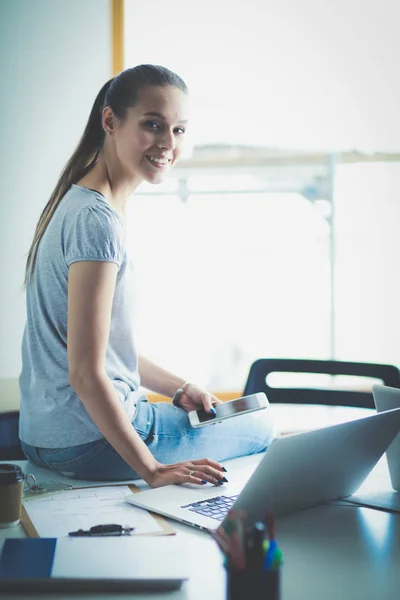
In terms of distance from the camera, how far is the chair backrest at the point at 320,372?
6.14ft

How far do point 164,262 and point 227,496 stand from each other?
3.65m

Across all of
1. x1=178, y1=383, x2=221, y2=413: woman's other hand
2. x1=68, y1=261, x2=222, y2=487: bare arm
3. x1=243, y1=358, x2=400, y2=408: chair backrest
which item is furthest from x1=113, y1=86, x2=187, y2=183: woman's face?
x1=243, y1=358, x2=400, y2=408: chair backrest

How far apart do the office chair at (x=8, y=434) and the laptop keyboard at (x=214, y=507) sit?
77 centimetres

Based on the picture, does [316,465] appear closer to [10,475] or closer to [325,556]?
[325,556]

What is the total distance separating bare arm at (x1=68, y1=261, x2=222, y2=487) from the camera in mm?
1437

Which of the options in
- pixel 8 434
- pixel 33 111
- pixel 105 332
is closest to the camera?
pixel 105 332

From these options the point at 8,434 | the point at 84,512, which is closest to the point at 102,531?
the point at 84,512

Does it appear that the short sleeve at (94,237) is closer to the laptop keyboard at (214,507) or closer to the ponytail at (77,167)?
the ponytail at (77,167)

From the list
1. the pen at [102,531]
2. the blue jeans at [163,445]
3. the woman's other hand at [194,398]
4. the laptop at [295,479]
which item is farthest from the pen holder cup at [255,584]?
the woman's other hand at [194,398]

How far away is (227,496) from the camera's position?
1277 millimetres

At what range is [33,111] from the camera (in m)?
3.11

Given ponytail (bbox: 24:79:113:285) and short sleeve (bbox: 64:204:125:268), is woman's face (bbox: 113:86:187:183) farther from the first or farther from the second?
short sleeve (bbox: 64:204:125:268)

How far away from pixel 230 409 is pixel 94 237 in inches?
19.3

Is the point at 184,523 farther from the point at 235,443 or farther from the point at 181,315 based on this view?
the point at 181,315
